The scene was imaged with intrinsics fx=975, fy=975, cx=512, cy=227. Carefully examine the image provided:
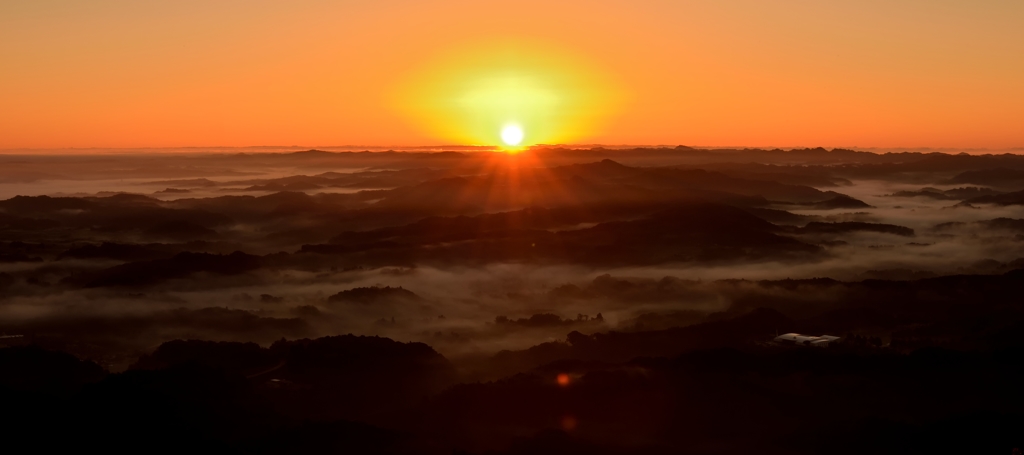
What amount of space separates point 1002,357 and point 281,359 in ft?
443

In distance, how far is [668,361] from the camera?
176875 millimetres

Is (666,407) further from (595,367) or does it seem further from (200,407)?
(200,407)

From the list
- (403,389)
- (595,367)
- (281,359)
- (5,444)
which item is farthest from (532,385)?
(5,444)

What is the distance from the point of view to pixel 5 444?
411 feet

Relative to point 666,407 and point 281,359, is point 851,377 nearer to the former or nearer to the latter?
point 666,407

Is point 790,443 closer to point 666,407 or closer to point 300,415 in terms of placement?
point 666,407

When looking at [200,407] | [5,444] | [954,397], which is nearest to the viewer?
[5,444]

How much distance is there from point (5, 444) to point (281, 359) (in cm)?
7366

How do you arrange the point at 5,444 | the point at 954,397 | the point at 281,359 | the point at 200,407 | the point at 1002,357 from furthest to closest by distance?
1. the point at 281,359
2. the point at 1002,357
3. the point at 954,397
4. the point at 200,407
5. the point at 5,444

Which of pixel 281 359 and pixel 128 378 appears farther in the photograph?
pixel 281 359

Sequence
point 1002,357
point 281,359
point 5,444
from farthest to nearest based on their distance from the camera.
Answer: point 281,359, point 1002,357, point 5,444

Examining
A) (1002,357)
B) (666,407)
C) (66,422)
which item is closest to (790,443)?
(666,407)

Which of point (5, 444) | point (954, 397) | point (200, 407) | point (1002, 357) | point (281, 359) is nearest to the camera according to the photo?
point (5, 444)

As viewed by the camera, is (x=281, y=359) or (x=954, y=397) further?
(x=281, y=359)
